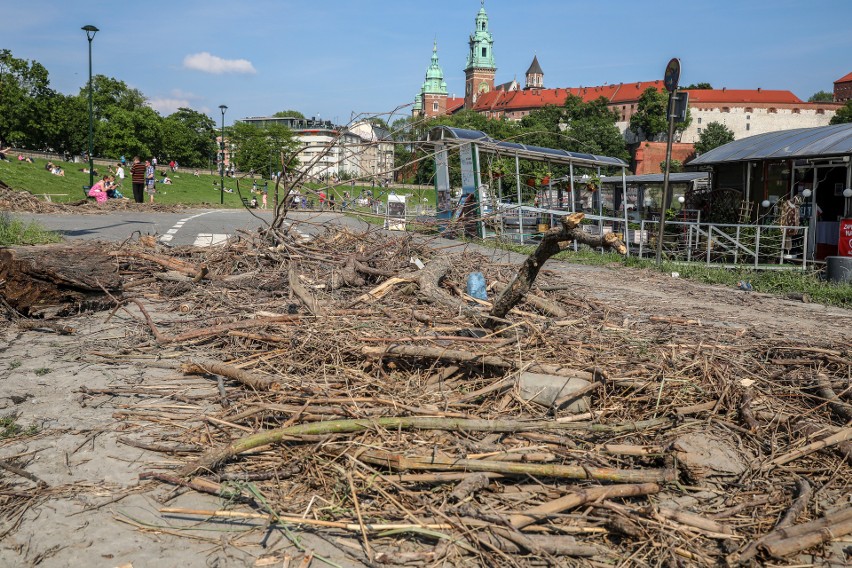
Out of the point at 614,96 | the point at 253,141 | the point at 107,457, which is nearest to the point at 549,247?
the point at 107,457

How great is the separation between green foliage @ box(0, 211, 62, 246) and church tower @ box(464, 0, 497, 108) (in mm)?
181610

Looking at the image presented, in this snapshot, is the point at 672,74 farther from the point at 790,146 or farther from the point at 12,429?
the point at 12,429

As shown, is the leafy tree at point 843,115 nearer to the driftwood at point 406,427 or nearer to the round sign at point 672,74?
the round sign at point 672,74

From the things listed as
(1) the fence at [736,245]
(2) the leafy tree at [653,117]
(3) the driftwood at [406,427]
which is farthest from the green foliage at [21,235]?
(2) the leafy tree at [653,117]

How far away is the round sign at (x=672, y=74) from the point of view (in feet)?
44.7

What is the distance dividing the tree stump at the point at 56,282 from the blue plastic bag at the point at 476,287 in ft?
13.4

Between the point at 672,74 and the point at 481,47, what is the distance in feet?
627

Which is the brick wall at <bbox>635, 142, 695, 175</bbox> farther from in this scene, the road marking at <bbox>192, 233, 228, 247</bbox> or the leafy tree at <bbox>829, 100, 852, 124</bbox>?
the road marking at <bbox>192, 233, 228, 247</bbox>

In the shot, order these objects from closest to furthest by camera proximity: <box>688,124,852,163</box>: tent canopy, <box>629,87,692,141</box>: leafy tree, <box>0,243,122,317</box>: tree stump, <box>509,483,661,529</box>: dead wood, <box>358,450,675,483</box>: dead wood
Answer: <box>509,483,661,529</box>: dead wood
<box>358,450,675,483</box>: dead wood
<box>0,243,122,317</box>: tree stump
<box>688,124,852,163</box>: tent canopy
<box>629,87,692,141</box>: leafy tree

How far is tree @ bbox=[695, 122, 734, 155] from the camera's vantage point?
112025 millimetres

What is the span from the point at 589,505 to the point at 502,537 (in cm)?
54

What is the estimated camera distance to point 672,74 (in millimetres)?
13789

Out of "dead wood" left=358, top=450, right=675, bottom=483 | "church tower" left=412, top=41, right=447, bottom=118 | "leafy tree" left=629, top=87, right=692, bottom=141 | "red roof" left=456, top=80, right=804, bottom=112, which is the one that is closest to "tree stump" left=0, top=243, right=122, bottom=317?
"dead wood" left=358, top=450, right=675, bottom=483

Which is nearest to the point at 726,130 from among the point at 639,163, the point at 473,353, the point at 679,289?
the point at 639,163
